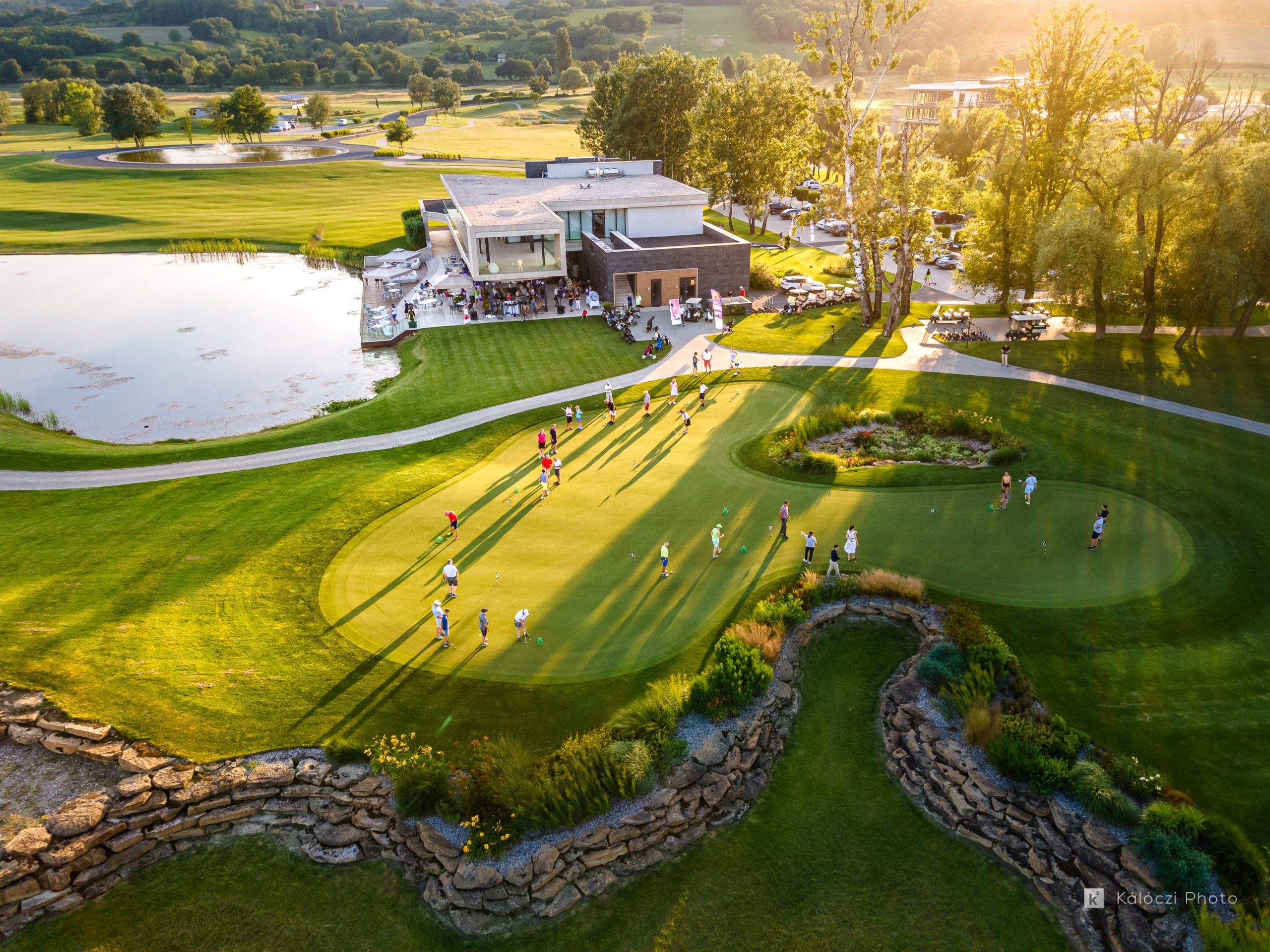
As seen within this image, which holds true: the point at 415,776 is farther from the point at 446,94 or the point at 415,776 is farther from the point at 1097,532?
the point at 446,94

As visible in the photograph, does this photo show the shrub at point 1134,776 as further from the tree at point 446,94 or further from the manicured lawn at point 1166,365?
the tree at point 446,94

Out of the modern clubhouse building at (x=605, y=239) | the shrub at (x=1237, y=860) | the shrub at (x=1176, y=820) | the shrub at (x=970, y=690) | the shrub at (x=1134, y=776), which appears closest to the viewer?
the shrub at (x=1237, y=860)

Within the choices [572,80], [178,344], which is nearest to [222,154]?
[178,344]

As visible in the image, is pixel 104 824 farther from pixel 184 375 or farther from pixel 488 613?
pixel 184 375

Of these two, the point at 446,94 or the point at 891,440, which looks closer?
the point at 891,440

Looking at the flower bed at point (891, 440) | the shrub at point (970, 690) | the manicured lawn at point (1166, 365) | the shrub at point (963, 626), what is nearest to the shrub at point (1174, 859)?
the shrub at point (970, 690)

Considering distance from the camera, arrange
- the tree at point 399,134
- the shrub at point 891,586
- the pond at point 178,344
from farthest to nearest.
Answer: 1. the tree at point 399,134
2. the pond at point 178,344
3. the shrub at point 891,586
